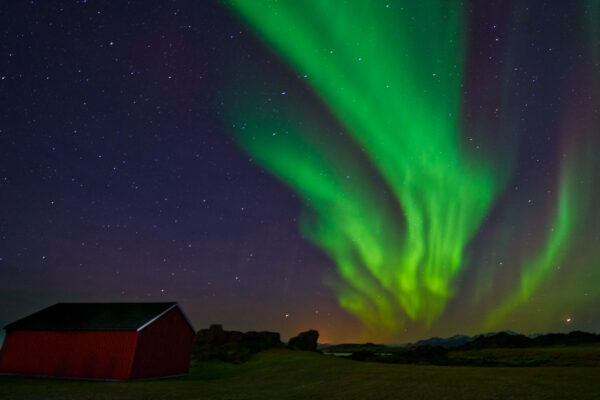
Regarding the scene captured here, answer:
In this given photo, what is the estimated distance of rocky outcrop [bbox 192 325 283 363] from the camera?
59.3 m

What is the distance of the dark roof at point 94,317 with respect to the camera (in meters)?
30.8

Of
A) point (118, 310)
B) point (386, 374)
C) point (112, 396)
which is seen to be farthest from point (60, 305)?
point (386, 374)

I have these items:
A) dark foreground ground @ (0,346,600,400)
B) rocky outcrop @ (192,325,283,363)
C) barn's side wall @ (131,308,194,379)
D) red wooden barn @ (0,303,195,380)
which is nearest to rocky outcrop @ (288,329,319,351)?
rocky outcrop @ (192,325,283,363)

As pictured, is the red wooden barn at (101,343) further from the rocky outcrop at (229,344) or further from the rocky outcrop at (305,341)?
the rocky outcrop at (305,341)

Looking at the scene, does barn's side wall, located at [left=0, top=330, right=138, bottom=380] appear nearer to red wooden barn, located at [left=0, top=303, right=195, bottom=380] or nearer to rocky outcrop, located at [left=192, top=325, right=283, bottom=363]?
red wooden barn, located at [left=0, top=303, right=195, bottom=380]

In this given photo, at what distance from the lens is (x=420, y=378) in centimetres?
2353

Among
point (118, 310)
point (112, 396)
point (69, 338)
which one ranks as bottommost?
point (112, 396)

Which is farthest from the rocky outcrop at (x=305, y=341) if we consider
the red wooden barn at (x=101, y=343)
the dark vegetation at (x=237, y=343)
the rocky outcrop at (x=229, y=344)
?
the red wooden barn at (x=101, y=343)

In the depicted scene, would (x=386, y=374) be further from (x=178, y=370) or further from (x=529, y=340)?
(x=529, y=340)

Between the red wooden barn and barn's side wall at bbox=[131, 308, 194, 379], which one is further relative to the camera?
barn's side wall at bbox=[131, 308, 194, 379]

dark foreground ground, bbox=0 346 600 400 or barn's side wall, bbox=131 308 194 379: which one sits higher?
barn's side wall, bbox=131 308 194 379

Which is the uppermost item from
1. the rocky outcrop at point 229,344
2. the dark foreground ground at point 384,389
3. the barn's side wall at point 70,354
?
the rocky outcrop at point 229,344

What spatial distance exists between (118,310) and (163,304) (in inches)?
158

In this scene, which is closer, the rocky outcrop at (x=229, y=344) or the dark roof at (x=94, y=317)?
the dark roof at (x=94, y=317)
